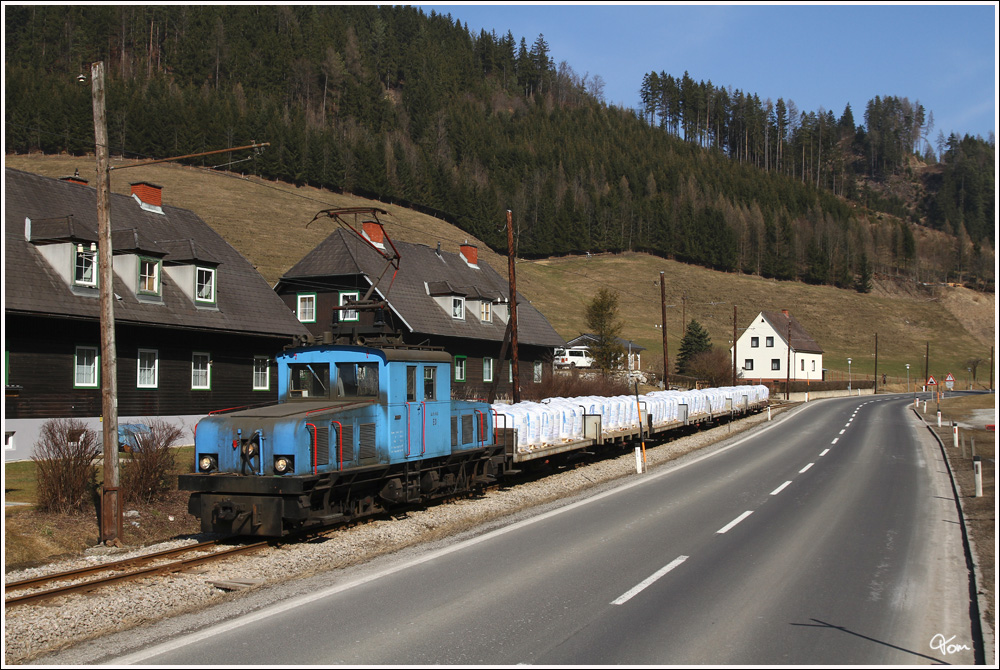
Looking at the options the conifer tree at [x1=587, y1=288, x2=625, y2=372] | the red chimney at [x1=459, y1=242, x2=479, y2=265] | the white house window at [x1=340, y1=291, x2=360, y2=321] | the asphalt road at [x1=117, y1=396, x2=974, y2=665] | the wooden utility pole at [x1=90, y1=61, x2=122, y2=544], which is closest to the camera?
the asphalt road at [x1=117, y1=396, x2=974, y2=665]

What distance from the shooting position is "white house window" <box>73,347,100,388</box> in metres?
22.9

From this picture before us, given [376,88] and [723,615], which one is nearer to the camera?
[723,615]

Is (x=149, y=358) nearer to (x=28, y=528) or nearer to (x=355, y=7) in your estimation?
(x=28, y=528)

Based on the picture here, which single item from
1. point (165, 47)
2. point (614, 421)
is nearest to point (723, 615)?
point (614, 421)

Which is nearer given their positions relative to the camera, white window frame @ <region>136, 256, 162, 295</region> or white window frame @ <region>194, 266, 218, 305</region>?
white window frame @ <region>136, 256, 162, 295</region>

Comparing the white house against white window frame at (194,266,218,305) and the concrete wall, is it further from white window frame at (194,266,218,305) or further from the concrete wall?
the concrete wall

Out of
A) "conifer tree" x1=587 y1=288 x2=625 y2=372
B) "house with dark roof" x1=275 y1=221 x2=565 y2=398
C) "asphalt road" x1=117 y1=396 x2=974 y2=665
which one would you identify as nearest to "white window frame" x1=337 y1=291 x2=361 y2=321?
"house with dark roof" x1=275 y1=221 x2=565 y2=398

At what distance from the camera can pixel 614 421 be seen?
25172mm

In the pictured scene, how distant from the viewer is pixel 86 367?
23.2 metres

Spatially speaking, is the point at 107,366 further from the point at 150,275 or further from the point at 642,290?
the point at 642,290

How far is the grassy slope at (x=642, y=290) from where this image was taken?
82938mm

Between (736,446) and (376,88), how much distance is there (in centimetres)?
13365

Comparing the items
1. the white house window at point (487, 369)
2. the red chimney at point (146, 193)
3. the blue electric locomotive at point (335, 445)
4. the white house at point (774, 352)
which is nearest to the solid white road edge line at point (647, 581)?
the blue electric locomotive at point (335, 445)

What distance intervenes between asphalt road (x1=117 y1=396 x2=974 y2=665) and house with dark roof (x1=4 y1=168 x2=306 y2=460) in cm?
1273
